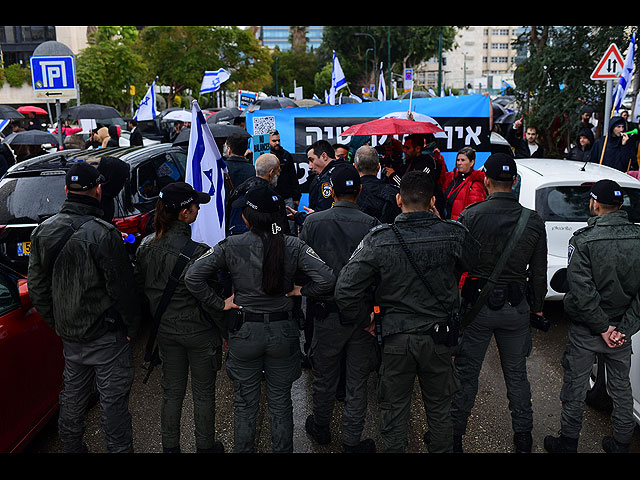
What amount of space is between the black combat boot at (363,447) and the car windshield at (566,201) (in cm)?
311

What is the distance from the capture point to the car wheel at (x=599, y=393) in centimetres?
448

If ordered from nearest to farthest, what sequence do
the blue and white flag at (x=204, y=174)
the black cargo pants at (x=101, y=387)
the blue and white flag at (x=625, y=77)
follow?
the black cargo pants at (x=101, y=387), the blue and white flag at (x=204, y=174), the blue and white flag at (x=625, y=77)

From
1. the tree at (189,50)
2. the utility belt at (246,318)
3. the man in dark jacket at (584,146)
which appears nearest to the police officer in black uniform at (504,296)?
the utility belt at (246,318)

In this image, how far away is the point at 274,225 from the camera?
349 cm

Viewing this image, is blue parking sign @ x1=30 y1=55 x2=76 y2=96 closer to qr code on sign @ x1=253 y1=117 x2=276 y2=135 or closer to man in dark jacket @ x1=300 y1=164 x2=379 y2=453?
qr code on sign @ x1=253 y1=117 x2=276 y2=135

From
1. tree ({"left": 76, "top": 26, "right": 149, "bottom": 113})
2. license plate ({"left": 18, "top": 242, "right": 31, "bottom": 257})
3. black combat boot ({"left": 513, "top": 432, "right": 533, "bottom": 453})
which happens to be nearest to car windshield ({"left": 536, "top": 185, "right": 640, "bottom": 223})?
black combat boot ({"left": 513, "top": 432, "right": 533, "bottom": 453})

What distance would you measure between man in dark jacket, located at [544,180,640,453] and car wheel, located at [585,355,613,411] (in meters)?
0.64

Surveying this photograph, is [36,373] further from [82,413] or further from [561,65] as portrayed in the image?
[561,65]

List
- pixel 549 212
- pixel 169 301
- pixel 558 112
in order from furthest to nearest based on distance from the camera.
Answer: pixel 558 112 < pixel 549 212 < pixel 169 301

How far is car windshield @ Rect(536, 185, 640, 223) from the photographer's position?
586cm

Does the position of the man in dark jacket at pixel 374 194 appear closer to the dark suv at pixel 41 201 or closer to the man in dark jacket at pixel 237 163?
the man in dark jacket at pixel 237 163

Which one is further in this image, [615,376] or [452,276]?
[615,376]
